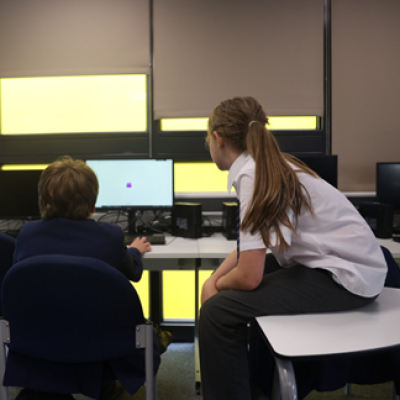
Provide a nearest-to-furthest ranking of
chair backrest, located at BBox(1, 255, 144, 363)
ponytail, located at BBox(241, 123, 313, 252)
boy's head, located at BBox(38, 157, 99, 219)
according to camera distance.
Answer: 1. chair backrest, located at BBox(1, 255, 144, 363)
2. ponytail, located at BBox(241, 123, 313, 252)
3. boy's head, located at BBox(38, 157, 99, 219)

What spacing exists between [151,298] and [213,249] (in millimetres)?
979

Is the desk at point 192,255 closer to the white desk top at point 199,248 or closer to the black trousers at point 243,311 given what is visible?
the white desk top at point 199,248

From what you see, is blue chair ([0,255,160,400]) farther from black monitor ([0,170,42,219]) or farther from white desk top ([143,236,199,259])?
black monitor ([0,170,42,219])

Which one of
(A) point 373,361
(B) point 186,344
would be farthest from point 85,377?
(B) point 186,344

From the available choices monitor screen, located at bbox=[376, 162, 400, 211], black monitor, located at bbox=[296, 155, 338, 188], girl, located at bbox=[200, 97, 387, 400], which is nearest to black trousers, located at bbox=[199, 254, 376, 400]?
girl, located at bbox=[200, 97, 387, 400]

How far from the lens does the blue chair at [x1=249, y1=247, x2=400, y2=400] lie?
1210mm

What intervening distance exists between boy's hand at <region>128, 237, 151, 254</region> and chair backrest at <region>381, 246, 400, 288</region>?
1.09 metres

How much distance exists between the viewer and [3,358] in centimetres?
125

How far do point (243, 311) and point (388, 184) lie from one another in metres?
1.86

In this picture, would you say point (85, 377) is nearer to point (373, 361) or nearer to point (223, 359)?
point (223, 359)

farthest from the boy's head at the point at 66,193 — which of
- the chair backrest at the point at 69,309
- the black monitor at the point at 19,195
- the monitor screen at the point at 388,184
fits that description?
the monitor screen at the point at 388,184

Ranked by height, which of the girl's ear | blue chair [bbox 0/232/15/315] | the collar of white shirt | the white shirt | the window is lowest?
blue chair [bbox 0/232/15/315]

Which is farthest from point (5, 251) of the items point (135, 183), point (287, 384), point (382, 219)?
point (382, 219)

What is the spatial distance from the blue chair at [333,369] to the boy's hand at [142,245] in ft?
2.46
